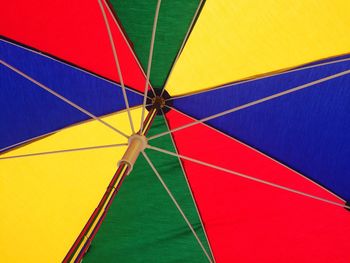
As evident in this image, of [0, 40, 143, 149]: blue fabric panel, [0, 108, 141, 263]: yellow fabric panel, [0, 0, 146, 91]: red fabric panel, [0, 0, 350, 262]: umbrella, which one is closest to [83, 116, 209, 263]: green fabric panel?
[0, 0, 350, 262]: umbrella

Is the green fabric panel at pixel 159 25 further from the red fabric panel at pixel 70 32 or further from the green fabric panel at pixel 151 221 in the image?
the green fabric panel at pixel 151 221

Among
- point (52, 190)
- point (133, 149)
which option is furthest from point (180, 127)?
point (52, 190)

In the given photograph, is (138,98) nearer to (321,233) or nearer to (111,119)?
(111,119)

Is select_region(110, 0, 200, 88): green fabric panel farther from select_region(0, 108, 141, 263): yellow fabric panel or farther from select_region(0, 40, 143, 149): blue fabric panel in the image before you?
select_region(0, 108, 141, 263): yellow fabric panel

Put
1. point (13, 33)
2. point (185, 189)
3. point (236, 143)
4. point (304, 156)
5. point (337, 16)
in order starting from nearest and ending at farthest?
point (337, 16), point (13, 33), point (304, 156), point (236, 143), point (185, 189)

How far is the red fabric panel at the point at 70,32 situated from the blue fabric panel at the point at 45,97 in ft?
0.32

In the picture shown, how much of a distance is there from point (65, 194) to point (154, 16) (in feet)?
4.17

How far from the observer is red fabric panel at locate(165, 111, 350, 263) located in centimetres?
229

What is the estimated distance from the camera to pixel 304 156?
2.21 m

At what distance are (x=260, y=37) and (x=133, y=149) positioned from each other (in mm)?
842

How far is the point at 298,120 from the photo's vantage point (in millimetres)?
2137

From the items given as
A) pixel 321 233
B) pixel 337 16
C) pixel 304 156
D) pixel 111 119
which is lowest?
pixel 321 233

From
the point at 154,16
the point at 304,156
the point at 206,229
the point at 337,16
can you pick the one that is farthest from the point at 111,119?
the point at 337,16

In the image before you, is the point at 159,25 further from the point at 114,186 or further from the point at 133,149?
the point at 114,186
